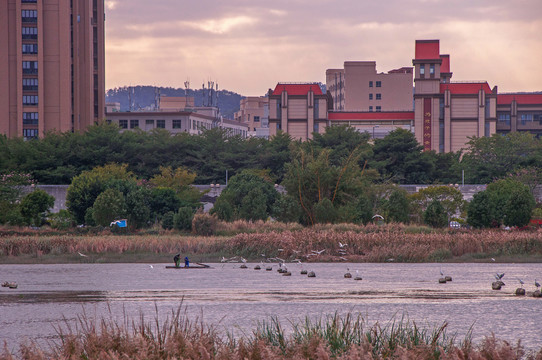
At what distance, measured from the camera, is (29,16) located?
140375 mm

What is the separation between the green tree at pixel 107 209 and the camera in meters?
64.9

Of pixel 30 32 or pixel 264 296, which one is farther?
pixel 30 32

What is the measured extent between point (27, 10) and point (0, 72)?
1162cm

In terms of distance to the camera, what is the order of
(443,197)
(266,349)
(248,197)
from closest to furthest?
(266,349) < (248,197) < (443,197)

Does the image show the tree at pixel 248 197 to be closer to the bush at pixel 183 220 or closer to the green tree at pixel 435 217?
the bush at pixel 183 220

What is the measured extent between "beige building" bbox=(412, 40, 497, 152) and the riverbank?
97.6 meters

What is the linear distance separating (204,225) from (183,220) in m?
2.44

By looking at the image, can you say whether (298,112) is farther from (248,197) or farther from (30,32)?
(248,197)

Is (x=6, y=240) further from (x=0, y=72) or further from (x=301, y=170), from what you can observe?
(x=0, y=72)

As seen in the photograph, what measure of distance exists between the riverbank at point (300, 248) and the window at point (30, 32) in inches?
3631

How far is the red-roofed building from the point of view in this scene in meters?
169

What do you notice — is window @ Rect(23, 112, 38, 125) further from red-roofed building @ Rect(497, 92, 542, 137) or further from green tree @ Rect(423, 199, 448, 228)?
green tree @ Rect(423, 199, 448, 228)

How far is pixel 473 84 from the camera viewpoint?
15525 cm

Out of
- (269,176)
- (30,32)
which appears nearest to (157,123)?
(30,32)
